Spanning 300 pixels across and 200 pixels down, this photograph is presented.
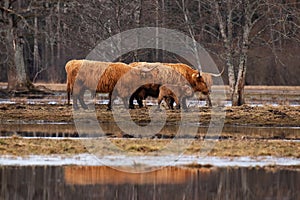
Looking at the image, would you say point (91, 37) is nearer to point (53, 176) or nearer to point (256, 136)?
point (256, 136)

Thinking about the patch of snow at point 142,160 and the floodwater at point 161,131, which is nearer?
the patch of snow at point 142,160

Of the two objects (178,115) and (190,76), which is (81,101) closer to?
(190,76)

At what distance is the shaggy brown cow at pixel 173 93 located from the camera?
26.9 meters

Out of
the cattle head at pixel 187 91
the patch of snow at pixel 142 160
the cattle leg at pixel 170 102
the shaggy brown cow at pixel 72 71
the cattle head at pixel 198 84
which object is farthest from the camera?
the cattle head at pixel 198 84

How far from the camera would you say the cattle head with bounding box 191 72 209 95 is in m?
28.5

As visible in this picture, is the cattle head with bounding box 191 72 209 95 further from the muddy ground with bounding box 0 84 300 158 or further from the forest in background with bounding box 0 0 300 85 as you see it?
the forest in background with bounding box 0 0 300 85

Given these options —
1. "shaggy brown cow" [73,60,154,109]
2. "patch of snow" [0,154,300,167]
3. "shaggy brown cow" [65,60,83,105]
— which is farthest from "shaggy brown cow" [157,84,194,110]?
"patch of snow" [0,154,300,167]

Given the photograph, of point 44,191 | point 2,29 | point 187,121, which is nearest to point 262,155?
point 44,191

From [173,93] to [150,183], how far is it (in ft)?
46.2

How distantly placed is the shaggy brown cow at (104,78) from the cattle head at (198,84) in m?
1.67

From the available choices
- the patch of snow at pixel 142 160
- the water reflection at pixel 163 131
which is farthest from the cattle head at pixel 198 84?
the patch of snow at pixel 142 160

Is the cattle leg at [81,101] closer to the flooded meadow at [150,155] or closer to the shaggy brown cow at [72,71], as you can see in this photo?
the shaggy brown cow at [72,71]

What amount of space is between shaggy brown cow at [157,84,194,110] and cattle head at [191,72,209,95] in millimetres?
1221

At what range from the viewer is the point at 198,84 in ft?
93.8
